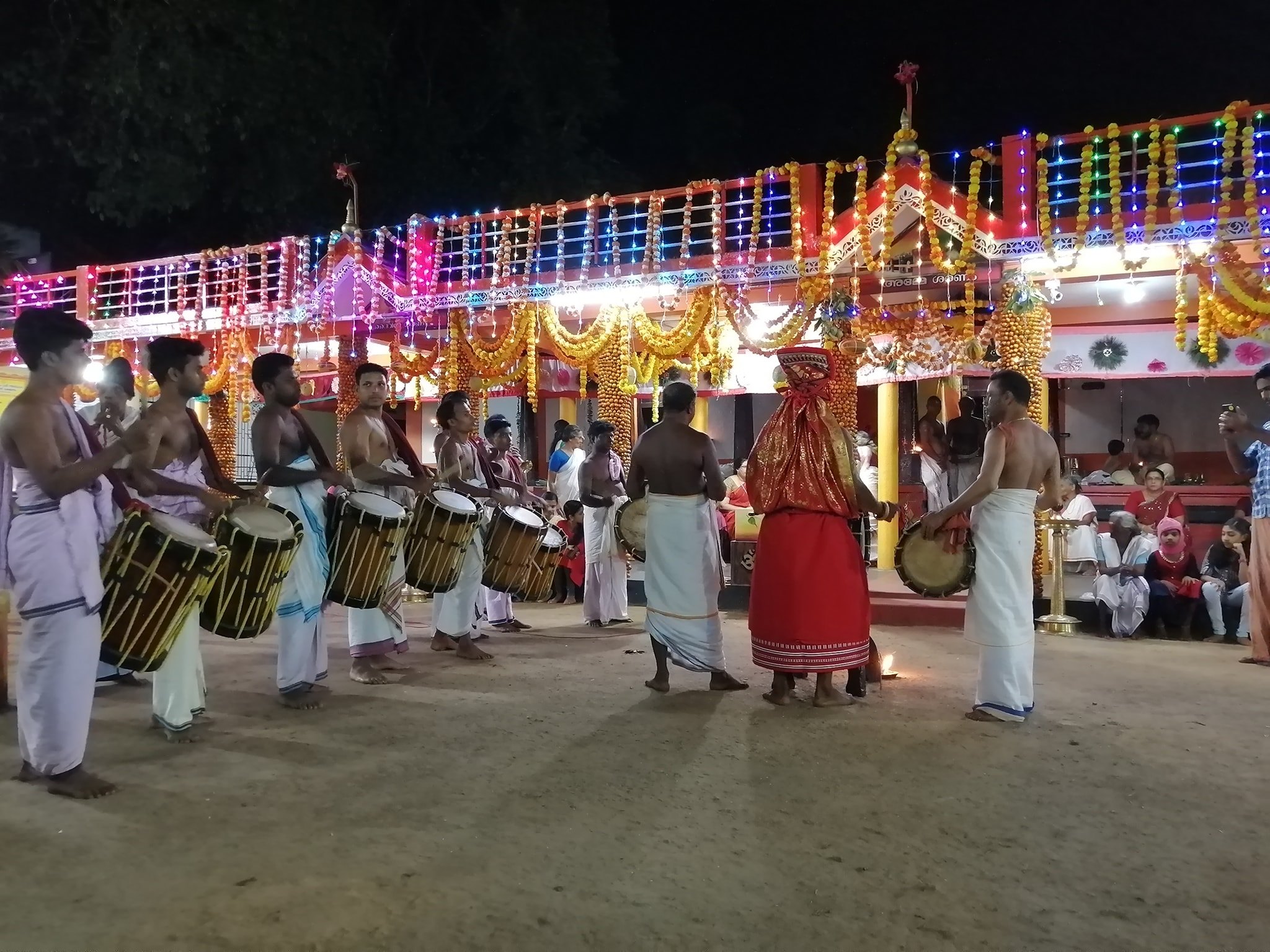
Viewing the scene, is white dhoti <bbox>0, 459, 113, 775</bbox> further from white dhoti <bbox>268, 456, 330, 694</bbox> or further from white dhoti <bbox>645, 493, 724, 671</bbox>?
white dhoti <bbox>645, 493, 724, 671</bbox>

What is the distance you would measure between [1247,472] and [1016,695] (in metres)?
3.09

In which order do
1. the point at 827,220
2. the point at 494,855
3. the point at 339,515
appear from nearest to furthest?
the point at 494,855 → the point at 339,515 → the point at 827,220

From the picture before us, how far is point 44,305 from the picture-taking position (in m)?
13.6

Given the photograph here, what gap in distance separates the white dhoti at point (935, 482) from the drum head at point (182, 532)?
202 inches

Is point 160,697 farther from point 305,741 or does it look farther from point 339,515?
point 339,515

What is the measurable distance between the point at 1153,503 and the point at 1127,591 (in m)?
1.19

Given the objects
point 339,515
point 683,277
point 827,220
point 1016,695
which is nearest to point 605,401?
point 683,277

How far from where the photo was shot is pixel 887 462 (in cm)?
1101

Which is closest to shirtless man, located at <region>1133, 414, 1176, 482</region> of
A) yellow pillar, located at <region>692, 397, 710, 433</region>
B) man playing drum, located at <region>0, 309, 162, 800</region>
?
yellow pillar, located at <region>692, 397, 710, 433</region>

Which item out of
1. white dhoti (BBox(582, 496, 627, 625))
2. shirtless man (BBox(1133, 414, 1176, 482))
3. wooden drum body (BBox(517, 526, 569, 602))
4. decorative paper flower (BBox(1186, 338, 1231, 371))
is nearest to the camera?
wooden drum body (BBox(517, 526, 569, 602))

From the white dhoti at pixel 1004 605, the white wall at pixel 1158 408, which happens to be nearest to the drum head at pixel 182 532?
the white dhoti at pixel 1004 605

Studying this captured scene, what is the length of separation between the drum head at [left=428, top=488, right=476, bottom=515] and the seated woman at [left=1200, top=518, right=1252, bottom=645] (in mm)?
5656

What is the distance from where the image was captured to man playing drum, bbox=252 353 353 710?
477 cm

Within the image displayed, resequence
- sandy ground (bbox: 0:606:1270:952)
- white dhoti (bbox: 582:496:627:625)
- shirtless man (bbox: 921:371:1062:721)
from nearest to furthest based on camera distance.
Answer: sandy ground (bbox: 0:606:1270:952), shirtless man (bbox: 921:371:1062:721), white dhoti (bbox: 582:496:627:625)
